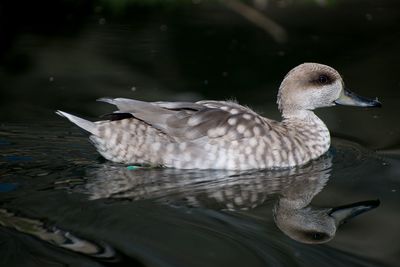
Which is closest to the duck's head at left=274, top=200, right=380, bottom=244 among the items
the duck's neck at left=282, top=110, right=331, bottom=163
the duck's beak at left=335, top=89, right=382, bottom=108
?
the duck's neck at left=282, top=110, right=331, bottom=163

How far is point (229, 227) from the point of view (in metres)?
6.44

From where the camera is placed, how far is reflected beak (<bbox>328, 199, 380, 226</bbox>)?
673 cm

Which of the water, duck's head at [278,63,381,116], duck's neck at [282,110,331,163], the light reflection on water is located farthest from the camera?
duck's head at [278,63,381,116]

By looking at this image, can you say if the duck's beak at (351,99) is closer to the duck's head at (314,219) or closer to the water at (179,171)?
the water at (179,171)

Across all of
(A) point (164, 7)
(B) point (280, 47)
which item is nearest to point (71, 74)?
(B) point (280, 47)

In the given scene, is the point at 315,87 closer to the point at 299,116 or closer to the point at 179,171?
the point at 299,116

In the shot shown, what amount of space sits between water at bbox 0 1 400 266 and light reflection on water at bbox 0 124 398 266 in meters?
0.02

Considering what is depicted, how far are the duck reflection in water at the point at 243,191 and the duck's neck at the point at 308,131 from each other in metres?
0.31

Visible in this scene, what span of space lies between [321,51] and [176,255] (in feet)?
21.2

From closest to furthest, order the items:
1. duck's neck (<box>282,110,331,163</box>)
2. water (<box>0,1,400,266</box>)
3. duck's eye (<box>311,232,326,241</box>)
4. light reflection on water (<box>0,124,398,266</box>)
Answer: light reflection on water (<box>0,124,398,266</box>), water (<box>0,1,400,266</box>), duck's eye (<box>311,232,326,241</box>), duck's neck (<box>282,110,331,163</box>)

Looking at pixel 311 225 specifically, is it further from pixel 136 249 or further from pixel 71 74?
pixel 71 74

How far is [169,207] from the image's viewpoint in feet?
22.2

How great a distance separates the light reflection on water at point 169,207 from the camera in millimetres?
5926

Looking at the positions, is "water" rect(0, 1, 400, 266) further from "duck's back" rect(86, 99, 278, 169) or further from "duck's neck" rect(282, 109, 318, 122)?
"duck's neck" rect(282, 109, 318, 122)
